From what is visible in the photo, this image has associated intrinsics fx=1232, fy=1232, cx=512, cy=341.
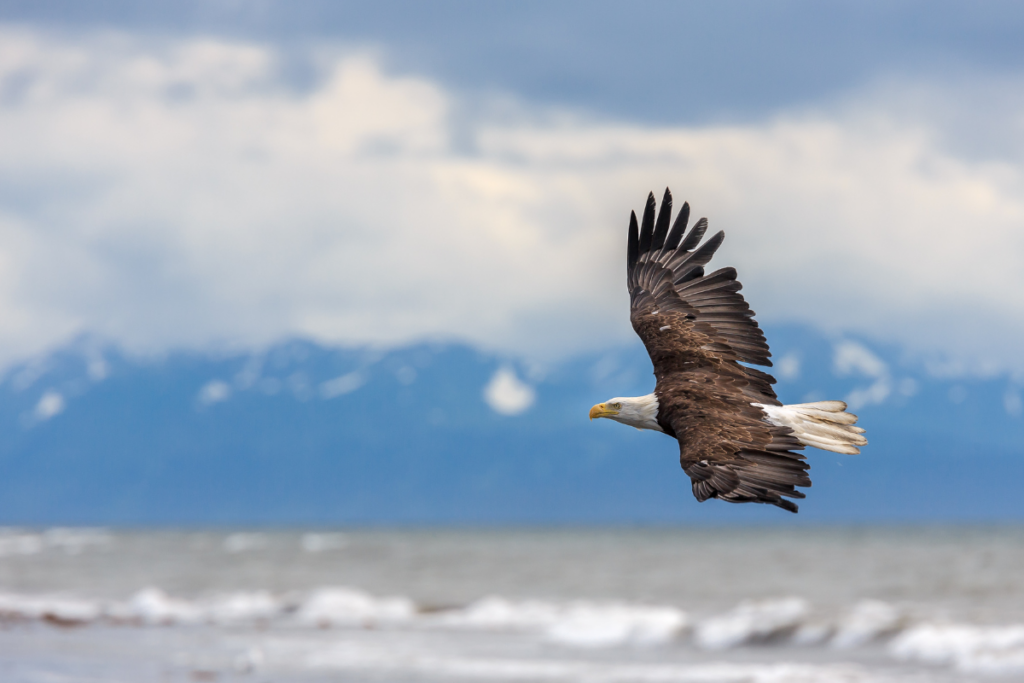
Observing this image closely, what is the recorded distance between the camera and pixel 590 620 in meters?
32.0

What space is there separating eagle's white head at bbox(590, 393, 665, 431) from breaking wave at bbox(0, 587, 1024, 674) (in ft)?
53.1

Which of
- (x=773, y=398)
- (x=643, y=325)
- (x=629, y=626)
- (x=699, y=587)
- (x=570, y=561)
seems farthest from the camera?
(x=570, y=561)

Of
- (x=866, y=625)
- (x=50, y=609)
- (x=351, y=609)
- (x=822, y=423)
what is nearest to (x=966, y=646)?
(x=866, y=625)

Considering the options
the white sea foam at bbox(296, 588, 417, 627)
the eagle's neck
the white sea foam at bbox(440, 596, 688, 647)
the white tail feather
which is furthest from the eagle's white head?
the white sea foam at bbox(296, 588, 417, 627)

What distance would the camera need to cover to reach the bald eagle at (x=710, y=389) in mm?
8836

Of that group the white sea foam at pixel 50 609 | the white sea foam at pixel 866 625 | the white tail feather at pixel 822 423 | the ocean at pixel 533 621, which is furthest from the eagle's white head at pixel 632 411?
the white sea foam at pixel 50 609

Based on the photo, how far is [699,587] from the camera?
129ft

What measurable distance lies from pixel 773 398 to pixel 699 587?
98.8 ft

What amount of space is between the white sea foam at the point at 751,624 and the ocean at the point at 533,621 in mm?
80

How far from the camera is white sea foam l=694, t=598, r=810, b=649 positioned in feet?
93.6

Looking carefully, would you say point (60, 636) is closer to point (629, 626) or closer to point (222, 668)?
point (222, 668)

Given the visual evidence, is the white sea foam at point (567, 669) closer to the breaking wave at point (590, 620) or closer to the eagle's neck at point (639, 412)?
the breaking wave at point (590, 620)

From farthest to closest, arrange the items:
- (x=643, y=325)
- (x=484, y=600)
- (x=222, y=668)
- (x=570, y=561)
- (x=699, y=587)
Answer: (x=570, y=561), (x=699, y=587), (x=484, y=600), (x=222, y=668), (x=643, y=325)

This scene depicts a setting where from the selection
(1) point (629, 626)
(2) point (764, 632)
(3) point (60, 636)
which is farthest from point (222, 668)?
(2) point (764, 632)
